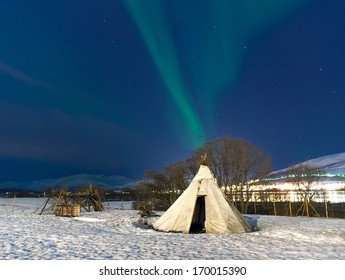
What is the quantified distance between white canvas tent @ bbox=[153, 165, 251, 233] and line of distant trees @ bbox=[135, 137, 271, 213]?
20955mm

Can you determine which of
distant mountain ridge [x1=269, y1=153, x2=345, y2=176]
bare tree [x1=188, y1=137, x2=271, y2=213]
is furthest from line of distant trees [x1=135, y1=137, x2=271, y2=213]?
distant mountain ridge [x1=269, y1=153, x2=345, y2=176]

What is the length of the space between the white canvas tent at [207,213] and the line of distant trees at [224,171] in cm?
2095

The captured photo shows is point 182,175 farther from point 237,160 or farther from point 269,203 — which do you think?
point 269,203

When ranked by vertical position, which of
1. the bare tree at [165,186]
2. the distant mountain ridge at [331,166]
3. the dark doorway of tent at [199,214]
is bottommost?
the dark doorway of tent at [199,214]

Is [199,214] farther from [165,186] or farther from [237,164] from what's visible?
[165,186]

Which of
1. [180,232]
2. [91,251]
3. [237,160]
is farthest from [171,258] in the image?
[237,160]

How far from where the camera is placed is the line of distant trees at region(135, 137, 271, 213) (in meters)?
38.8

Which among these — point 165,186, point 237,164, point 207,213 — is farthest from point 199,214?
point 165,186

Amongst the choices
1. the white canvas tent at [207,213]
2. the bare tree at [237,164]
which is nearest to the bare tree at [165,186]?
the bare tree at [237,164]

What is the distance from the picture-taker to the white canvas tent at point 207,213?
1516 centimetres

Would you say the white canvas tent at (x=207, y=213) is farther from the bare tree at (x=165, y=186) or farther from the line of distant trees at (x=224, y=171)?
the bare tree at (x=165, y=186)

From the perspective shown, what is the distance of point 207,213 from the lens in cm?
1558

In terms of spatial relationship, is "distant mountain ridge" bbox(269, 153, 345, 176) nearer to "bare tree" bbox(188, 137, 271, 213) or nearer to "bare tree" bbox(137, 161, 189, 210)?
"bare tree" bbox(188, 137, 271, 213)

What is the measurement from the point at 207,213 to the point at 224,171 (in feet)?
81.3
